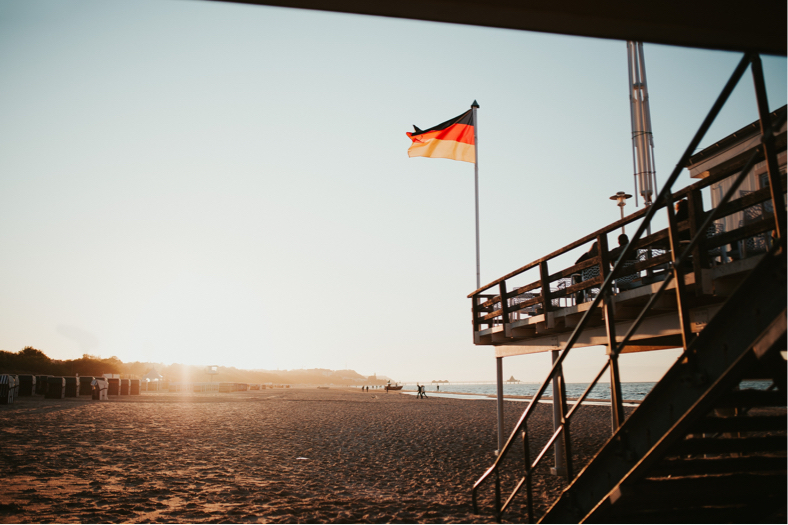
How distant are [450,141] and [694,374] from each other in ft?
37.4

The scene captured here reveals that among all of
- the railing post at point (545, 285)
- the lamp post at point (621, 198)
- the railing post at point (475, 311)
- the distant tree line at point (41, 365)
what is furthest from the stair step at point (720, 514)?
the distant tree line at point (41, 365)

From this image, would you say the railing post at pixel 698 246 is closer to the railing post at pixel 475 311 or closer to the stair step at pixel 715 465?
the stair step at pixel 715 465

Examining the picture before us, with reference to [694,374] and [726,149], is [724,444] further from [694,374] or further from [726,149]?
[726,149]

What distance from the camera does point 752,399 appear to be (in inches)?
140

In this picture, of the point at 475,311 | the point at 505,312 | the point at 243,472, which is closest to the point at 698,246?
the point at 505,312

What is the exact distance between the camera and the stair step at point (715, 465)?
4004mm

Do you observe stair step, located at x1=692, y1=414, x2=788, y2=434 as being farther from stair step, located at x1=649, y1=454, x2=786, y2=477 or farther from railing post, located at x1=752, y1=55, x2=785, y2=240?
railing post, located at x1=752, y1=55, x2=785, y2=240

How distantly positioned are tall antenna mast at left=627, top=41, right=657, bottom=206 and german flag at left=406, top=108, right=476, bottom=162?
419 centimetres

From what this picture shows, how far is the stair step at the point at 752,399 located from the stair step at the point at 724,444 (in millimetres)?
348

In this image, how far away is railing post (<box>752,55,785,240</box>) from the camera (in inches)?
119

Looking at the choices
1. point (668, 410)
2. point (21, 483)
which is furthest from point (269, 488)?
point (668, 410)

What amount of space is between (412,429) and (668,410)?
46.4ft

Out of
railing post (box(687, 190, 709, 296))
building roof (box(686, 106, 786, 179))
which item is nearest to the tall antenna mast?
building roof (box(686, 106, 786, 179))

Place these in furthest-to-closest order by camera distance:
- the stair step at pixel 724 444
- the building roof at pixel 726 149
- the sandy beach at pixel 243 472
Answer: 1. the building roof at pixel 726 149
2. the sandy beach at pixel 243 472
3. the stair step at pixel 724 444
